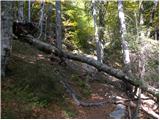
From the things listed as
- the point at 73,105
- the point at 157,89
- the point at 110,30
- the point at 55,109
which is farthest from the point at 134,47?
the point at 110,30

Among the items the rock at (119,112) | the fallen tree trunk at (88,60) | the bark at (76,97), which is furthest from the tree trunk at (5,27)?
the rock at (119,112)

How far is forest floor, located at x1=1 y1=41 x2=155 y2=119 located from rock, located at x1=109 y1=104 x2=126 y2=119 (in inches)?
6.8

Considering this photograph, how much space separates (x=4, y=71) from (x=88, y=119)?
297 centimetres

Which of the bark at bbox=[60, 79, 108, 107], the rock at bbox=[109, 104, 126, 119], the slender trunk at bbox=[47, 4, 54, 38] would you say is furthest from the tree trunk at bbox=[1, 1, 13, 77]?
the slender trunk at bbox=[47, 4, 54, 38]

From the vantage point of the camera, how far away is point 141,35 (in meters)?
12.4

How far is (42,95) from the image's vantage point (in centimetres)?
948

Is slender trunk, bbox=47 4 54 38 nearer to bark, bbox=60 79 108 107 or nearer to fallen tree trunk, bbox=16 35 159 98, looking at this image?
fallen tree trunk, bbox=16 35 159 98

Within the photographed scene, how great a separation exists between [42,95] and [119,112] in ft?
10.1

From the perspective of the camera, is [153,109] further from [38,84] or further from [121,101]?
[38,84]

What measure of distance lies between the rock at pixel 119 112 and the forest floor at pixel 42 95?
17 centimetres

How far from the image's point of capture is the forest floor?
28.3 feet

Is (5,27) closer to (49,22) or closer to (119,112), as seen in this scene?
(119,112)

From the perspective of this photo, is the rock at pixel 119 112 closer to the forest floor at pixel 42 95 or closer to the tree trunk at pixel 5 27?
the forest floor at pixel 42 95

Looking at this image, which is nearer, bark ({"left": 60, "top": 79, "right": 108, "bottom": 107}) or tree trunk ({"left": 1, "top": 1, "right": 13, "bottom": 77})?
tree trunk ({"left": 1, "top": 1, "right": 13, "bottom": 77})
